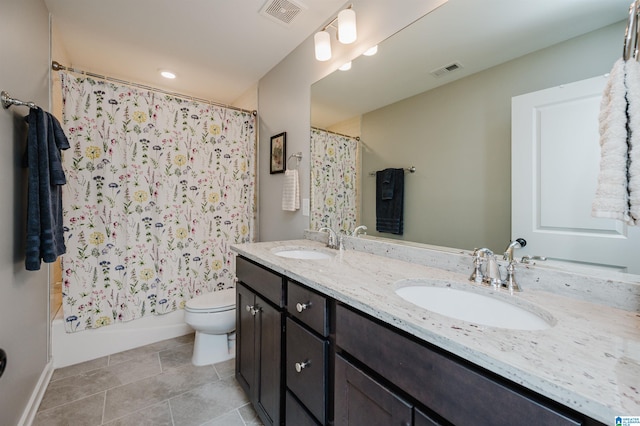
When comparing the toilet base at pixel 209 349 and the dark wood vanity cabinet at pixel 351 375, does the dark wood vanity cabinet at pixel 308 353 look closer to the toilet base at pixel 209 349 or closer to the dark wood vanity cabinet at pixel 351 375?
the dark wood vanity cabinet at pixel 351 375

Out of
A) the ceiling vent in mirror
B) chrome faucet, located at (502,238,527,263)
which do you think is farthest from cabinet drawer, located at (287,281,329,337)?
the ceiling vent in mirror

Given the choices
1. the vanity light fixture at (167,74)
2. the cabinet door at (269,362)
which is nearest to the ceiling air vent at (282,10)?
the vanity light fixture at (167,74)

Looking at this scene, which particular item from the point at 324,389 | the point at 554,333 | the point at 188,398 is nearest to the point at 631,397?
the point at 554,333

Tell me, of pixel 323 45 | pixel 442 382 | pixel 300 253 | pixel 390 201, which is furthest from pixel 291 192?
pixel 442 382

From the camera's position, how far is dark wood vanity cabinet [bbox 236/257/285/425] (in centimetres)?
118

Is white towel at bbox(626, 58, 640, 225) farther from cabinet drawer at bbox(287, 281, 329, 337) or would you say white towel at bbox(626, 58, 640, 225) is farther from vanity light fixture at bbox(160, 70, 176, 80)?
vanity light fixture at bbox(160, 70, 176, 80)

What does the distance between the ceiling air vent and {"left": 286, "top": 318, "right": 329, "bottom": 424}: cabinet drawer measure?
1.80 metres

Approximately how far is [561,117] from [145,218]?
2.58 metres

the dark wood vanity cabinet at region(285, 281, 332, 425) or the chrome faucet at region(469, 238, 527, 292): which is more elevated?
the chrome faucet at region(469, 238, 527, 292)

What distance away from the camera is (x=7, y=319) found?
45.9 inches

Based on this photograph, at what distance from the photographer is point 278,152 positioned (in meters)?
2.37

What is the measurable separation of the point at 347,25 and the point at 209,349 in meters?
2.30

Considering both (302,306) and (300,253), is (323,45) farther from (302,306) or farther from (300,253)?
(302,306)

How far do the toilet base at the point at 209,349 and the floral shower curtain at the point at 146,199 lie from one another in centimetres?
53
